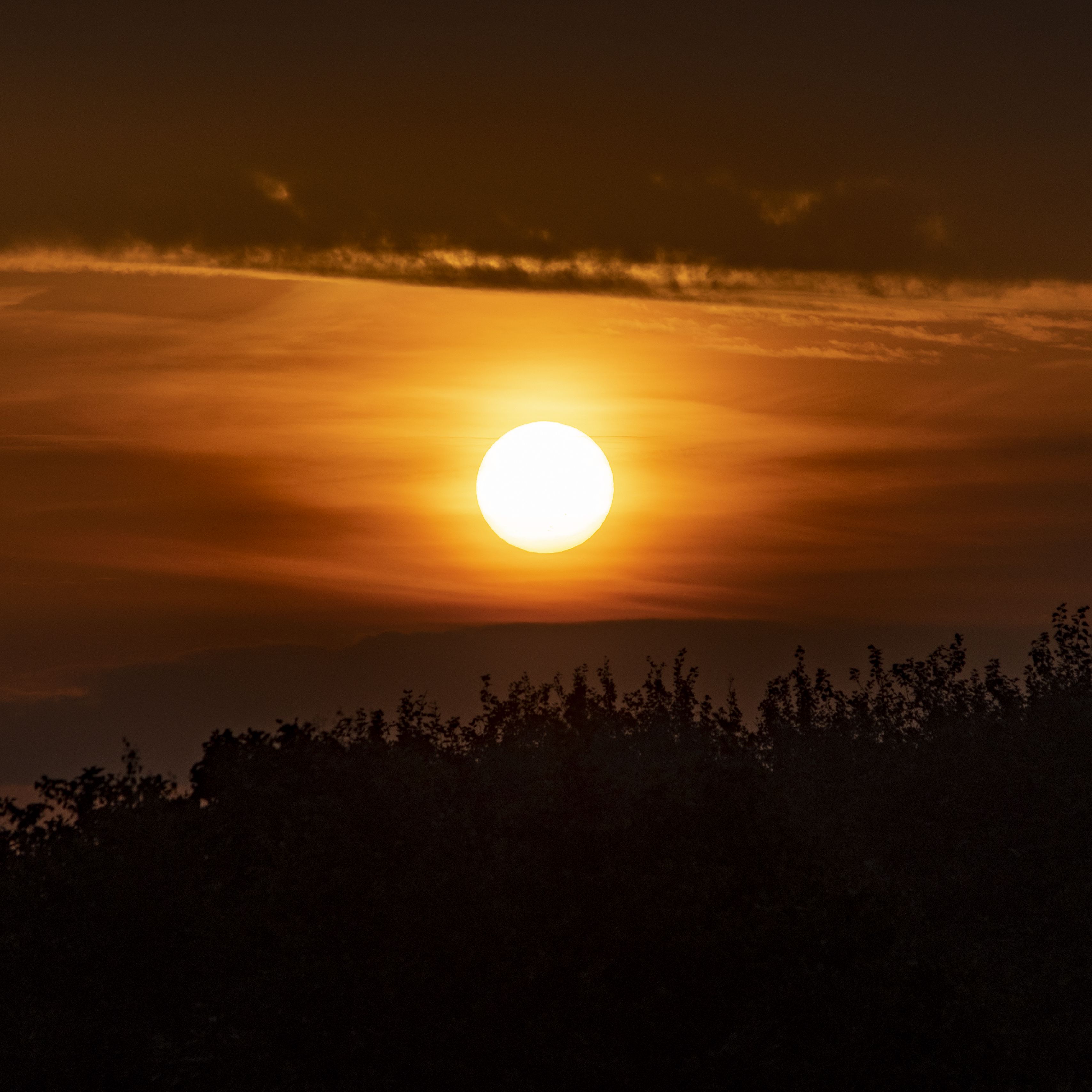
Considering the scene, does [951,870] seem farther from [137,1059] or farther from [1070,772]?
[137,1059]

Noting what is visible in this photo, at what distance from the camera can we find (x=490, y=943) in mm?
21625

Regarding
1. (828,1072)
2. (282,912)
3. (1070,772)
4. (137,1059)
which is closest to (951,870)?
(1070,772)

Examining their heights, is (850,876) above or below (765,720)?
below

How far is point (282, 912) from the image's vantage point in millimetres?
21906

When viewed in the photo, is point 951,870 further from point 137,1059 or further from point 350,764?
point 137,1059

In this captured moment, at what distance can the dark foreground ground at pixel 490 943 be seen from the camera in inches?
795

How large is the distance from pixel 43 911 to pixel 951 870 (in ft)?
75.1

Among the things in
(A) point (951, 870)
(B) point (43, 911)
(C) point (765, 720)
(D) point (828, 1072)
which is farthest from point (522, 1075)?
(C) point (765, 720)

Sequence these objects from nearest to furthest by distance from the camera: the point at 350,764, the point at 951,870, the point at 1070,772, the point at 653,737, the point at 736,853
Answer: the point at 736,853 < the point at 350,764 < the point at 951,870 < the point at 1070,772 < the point at 653,737

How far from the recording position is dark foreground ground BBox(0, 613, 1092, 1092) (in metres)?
20.2

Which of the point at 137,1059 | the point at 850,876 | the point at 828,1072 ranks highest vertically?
the point at 850,876

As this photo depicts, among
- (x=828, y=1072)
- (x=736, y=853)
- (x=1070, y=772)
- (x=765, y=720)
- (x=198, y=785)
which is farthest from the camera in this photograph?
(x=765, y=720)

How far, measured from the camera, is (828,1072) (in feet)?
64.6

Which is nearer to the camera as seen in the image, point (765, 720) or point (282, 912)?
point (282, 912)
